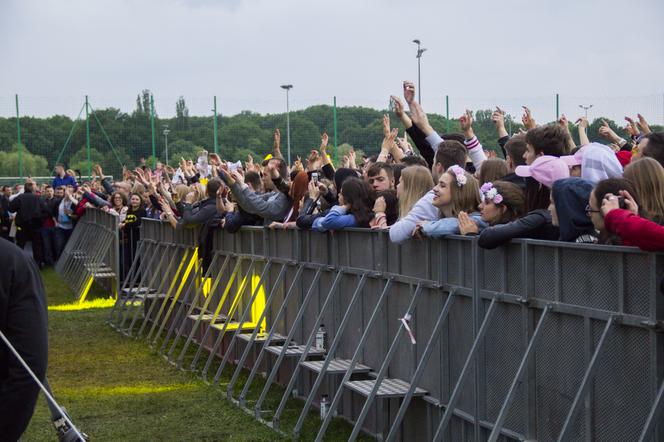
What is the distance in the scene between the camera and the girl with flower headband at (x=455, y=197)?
7.34m

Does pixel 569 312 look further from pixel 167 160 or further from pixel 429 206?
pixel 167 160

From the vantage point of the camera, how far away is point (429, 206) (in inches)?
307

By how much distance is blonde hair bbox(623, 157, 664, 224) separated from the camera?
5.35m

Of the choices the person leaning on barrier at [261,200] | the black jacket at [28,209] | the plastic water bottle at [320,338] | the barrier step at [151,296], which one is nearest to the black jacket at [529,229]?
the plastic water bottle at [320,338]

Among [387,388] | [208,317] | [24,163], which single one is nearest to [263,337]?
[208,317]

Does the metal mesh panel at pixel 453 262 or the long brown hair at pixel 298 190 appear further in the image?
the long brown hair at pixel 298 190

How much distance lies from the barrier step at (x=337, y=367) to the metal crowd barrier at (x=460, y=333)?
19mm

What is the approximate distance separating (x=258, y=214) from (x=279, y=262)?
71 cm

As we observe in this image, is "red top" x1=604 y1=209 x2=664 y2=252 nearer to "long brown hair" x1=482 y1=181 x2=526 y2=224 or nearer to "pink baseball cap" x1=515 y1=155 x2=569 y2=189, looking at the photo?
"pink baseball cap" x1=515 y1=155 x2=569 y2=189

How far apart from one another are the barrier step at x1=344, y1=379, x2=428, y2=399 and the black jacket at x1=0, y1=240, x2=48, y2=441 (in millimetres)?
3812

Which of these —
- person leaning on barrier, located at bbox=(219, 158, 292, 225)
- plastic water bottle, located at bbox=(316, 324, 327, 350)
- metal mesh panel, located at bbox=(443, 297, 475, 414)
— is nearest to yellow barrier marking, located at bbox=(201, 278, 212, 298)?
person leaning on barrier, located at bbox=(219, 158, 292, 225)

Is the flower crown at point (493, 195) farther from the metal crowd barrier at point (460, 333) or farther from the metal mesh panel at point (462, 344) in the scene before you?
the metal mesh panel at point (462, 344)

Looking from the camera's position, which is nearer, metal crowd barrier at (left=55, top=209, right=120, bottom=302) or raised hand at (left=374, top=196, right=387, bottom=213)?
raised hand at (left=374, top=196, right=387, bottom=213)

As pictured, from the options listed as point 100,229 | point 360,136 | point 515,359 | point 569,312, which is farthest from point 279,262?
point 360,136
